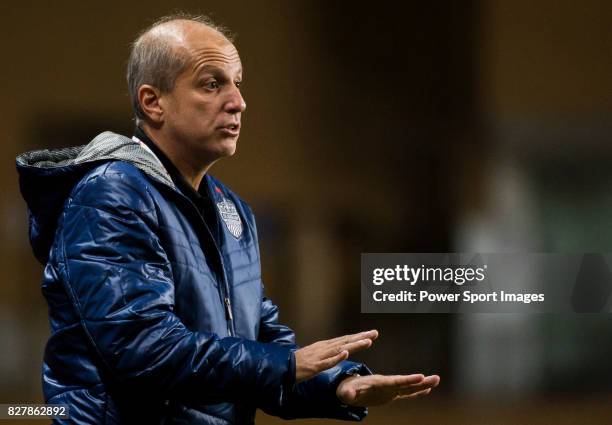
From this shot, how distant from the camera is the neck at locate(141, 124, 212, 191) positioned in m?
1.21

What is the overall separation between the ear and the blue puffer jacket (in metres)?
0.05

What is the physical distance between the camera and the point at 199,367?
1.00 m

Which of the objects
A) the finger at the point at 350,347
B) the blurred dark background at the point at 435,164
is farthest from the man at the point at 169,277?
the blurred dark background at the point at 435,164

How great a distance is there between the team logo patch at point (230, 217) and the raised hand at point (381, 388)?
267mm

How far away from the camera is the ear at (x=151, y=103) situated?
1.21 metres

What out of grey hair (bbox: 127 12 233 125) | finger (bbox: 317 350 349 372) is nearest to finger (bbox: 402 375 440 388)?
finger (bbox: 317 350 349 372)

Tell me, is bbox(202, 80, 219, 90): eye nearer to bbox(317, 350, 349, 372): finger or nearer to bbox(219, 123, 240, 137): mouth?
bbox(219, 123, 240, 137): mouth

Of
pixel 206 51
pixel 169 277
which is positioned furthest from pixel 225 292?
pixel 206 51

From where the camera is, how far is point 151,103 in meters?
1.21

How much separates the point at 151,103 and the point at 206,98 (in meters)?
0.08

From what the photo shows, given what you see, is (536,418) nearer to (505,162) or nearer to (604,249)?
(604,249)

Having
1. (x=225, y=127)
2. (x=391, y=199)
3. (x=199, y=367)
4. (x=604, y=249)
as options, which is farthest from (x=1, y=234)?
(x=604, y=249)

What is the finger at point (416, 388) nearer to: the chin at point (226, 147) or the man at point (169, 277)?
the man at point (169, 277)

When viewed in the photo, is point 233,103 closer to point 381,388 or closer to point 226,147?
point 226,147
